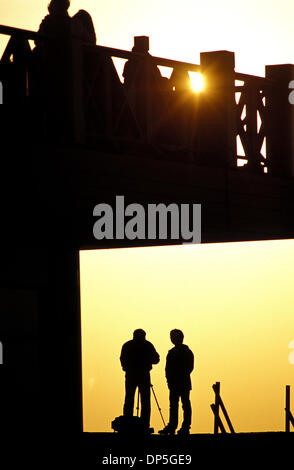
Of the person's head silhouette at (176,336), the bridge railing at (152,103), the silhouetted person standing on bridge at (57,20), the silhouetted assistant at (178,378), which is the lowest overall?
the silhouetted assistant at (178,378)

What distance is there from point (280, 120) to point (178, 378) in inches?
152

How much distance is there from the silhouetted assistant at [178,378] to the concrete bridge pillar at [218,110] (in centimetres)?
289

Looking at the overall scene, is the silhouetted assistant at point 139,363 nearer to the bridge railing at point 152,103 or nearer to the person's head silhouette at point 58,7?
the bridge railing at point 152,103

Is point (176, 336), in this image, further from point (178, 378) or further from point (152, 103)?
point (152, 103)

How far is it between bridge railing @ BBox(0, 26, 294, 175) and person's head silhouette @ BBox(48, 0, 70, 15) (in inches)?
27.3

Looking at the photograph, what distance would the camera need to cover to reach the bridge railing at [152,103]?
625 inches

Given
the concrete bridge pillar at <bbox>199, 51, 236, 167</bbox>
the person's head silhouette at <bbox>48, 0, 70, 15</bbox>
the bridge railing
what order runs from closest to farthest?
the bridge railing < the person's head silhouette at <bbox>48, 0, 70, 15</bbox> < the concrete bridge pillar at <bbox>199, 51, 236, 167</bbox>

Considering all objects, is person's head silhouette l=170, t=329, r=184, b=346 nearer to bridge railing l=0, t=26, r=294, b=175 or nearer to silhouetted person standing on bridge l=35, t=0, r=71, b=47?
bridge railing l=0, t=26, r=294, b=175

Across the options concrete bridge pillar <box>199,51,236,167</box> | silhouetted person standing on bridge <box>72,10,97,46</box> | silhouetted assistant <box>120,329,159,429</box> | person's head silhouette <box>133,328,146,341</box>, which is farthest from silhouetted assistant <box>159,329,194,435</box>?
silhouetted person standing on bridge <box>72,10,97,46</box>

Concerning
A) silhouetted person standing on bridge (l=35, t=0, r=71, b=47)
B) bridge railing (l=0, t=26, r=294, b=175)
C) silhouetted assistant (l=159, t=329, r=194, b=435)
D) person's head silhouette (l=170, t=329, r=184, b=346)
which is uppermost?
silhouetted person standing on bridge (l=35, t=0, r=71, b=47)

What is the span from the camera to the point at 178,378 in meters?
20.6

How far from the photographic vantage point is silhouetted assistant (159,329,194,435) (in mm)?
20578

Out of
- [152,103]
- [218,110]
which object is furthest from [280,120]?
[152,103]

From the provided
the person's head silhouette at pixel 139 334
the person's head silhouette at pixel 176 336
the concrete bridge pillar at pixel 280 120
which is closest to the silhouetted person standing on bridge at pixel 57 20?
the concrete bridge pillar at pixel 280 120
